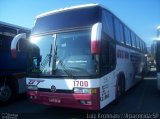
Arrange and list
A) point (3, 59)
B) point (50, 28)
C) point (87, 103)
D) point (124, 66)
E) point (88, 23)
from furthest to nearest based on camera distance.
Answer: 1. point (124, 66)
2. point (3, 59)
3. point (50, 28)
4. point (88, 23)
5. point (87, 103)

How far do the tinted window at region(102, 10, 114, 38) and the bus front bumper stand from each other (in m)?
2.36

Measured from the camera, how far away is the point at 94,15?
24.3ft

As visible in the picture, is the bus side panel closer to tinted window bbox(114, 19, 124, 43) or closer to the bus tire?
tinted window bbox(114, 19, 124, 43)

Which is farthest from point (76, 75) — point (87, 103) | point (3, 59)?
point (3, 59)

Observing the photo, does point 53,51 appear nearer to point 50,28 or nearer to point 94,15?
point 50,28

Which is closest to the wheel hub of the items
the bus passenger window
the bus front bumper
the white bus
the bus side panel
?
the white bus

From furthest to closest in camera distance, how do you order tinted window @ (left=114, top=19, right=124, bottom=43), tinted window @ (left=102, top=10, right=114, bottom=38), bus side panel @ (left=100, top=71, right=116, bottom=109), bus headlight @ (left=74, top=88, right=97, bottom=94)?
tinted window @ (left=114, top=19, right=124, bottom=43)
tinted window @ (left=102, top=10, right=114, bottom=38)
bus side panel @ (left=100, top=71, right=116, bottom=109)
bus headlight @ (left=74, top=88, right=97, bottom=94)

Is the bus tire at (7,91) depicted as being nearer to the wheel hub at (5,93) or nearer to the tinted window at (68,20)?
the wheel hub at (5,93)

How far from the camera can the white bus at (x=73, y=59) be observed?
6766 millimetres

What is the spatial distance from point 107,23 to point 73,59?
205 cm

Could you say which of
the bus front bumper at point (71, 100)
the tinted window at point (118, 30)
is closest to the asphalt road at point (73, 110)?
the bus front bumper at point (71, 100)

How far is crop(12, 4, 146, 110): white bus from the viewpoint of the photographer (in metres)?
6.77

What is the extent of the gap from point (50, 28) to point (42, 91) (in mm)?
2087

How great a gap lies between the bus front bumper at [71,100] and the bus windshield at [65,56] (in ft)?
2.04
